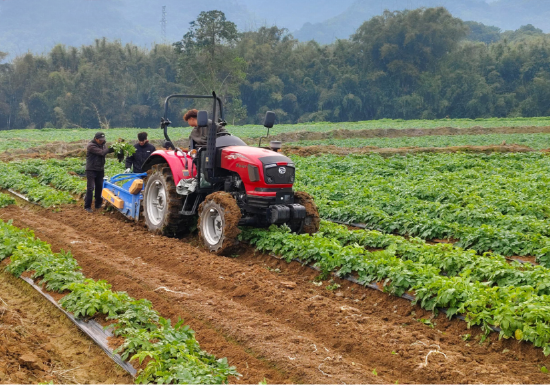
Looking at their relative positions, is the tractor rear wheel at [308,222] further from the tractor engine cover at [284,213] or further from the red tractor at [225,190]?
the tractor engine cover at [284,213]

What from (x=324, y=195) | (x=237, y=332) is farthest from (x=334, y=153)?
(x=237, y=332)

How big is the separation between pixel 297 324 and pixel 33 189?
34.1 ft

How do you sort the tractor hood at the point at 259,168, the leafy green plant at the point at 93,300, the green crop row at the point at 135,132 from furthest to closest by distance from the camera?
the green crop row at the point at 135,132 < the tractor hood at the point at 259,168 < the leafy green plant at the point at 93,300

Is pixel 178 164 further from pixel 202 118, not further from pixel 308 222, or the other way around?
pixel 308 222

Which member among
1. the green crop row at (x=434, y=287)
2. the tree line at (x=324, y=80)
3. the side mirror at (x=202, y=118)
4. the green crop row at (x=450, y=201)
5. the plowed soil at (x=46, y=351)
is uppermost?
the tree line at (x=324, y=80)

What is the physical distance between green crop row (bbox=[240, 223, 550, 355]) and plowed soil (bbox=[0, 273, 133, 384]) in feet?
11.1

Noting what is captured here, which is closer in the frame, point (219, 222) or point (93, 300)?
point (93, 300)

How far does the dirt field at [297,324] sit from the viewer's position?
5043 mm

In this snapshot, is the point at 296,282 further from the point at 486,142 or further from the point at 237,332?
the point at 486,142

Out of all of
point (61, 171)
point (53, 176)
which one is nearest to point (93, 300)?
point (53, 176)

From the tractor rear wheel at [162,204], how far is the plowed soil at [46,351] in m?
3.47

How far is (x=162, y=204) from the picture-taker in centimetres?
1052

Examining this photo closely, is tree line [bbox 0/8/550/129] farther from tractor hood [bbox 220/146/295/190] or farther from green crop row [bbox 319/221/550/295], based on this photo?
green crop row [bbox 319/221/550/295]

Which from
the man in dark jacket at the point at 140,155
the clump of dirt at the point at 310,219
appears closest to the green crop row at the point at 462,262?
the clump of dirt at the point at 310,219
